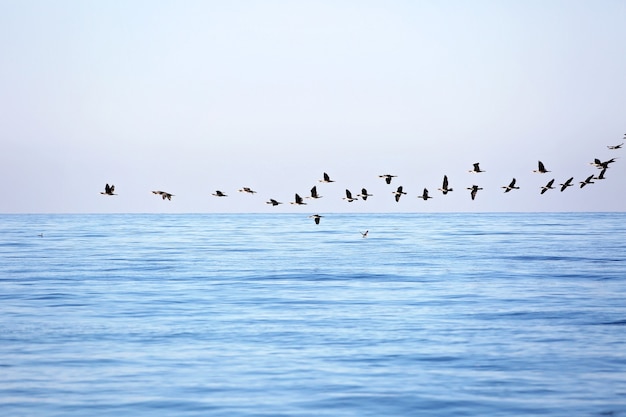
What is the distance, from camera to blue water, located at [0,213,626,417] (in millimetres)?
23159

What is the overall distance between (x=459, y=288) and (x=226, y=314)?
536 inches

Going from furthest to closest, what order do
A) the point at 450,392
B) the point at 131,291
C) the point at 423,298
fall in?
the point at 131,291
the point at 423,298
the point at 450,392

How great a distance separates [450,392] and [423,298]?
1851 cm

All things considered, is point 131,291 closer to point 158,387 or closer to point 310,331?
point 310,331

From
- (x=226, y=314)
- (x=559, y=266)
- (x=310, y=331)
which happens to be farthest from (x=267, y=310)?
(x=559, y=266)

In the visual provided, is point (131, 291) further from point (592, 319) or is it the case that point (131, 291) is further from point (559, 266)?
point (559, 266)

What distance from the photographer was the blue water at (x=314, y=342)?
2316 cm

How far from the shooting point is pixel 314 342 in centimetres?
3027

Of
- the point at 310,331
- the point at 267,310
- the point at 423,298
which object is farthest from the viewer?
the point at 423,298

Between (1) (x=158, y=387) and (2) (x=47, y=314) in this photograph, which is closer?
(1) (x=158, y=387)

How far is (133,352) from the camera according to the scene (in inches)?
1134

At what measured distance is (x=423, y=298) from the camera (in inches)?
1666

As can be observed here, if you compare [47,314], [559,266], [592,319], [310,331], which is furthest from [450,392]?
[559,266]

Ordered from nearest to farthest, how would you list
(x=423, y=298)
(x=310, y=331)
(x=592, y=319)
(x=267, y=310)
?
(x=310, y=331) < (x=592, y=319) < (x=267, y=310) < (x=423, y=298)
